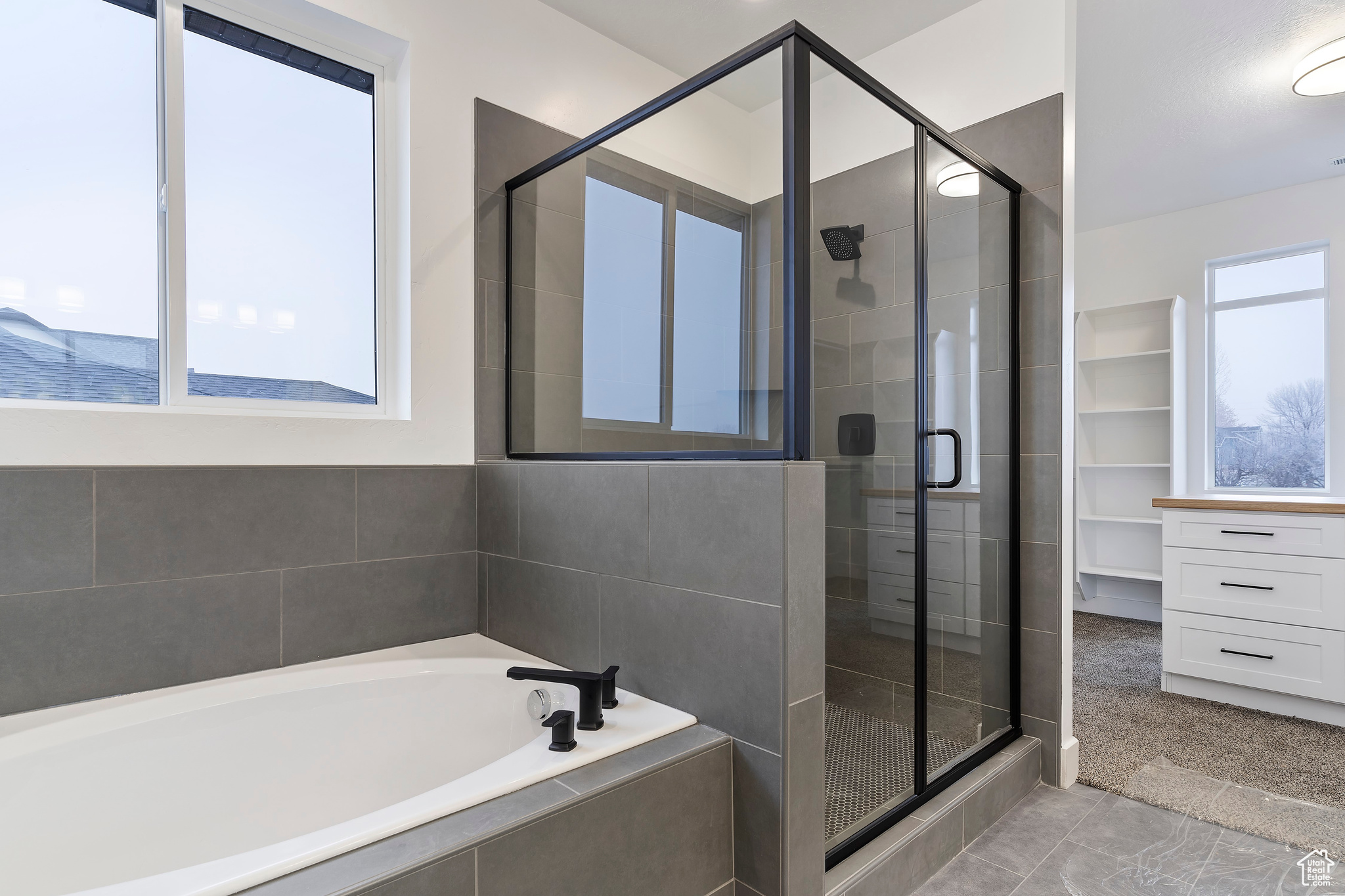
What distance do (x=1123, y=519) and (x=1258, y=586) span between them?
Result: 1.85 metres

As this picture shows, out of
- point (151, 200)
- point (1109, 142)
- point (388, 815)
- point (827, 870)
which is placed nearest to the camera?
point (388, 815)

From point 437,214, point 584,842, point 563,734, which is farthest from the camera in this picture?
point 437,214

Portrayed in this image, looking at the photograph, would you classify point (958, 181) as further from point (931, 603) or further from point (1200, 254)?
point (1200, 254)

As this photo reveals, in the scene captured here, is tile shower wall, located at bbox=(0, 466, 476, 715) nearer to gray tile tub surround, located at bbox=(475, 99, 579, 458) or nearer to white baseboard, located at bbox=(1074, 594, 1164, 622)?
gray tile tub surround, located at bbox=(475, 99, 579, 458)

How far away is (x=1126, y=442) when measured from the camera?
4.63 meters

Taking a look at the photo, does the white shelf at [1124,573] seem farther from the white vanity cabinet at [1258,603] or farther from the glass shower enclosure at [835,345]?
the glass shower enclosure at [835,345]

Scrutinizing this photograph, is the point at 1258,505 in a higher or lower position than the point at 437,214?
lower

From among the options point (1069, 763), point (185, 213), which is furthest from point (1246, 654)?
point (185, 213)

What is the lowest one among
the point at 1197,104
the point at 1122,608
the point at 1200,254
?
the point at 1122,608

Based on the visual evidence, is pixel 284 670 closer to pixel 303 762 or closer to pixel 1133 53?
pixel 303 762

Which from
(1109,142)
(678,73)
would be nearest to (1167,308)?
(1109,142)

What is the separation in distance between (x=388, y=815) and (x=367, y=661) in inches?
38.5

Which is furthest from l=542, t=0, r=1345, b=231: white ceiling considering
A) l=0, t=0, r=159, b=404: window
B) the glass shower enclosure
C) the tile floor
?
the tile floor

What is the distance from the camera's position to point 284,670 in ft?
5.81
